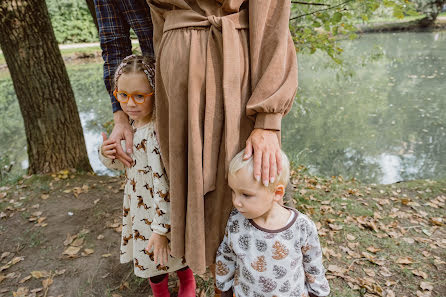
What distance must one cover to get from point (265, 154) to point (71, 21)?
78.0ft

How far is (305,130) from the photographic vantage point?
8008 millimetres

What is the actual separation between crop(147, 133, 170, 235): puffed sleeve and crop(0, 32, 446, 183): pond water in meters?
3.31

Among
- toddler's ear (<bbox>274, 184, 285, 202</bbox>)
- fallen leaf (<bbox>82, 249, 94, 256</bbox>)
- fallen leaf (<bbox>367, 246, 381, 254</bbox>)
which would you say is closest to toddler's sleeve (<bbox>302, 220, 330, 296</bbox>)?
toddler's ear (<bbox>274, 184, 285, 202</bbox>)

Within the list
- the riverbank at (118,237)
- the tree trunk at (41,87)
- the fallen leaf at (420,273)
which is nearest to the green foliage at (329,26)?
the riverbank at (118,237)

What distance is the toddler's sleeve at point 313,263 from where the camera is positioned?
1526 millimetres

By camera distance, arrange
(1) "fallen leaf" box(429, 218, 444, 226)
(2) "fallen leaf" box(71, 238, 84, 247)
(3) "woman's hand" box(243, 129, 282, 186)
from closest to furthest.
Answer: (3) "woman's hand" box(243, 129, 282, 186) → (2) "fallen leaf" box(71, 238, 84, 247) → (1) "fallen leaf" box(429, 218, 444, 226)

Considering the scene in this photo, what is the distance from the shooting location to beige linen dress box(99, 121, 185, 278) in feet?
5.69

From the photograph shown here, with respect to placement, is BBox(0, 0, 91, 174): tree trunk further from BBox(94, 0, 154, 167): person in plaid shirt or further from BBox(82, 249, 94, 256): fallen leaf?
BBox(94, 0, 154, 167): person in plaid shirt

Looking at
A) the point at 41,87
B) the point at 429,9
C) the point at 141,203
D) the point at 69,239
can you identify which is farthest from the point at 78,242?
the point at 429,9

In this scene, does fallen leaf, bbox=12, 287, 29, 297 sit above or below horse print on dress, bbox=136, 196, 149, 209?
below

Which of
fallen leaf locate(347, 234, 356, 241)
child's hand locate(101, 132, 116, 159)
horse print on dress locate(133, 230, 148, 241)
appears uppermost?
child's hand locate(101, 132, 116, 159)

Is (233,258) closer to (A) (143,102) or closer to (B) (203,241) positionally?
(B) (203,241)

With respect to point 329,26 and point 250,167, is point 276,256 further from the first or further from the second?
point 329,26

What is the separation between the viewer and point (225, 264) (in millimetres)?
1643
